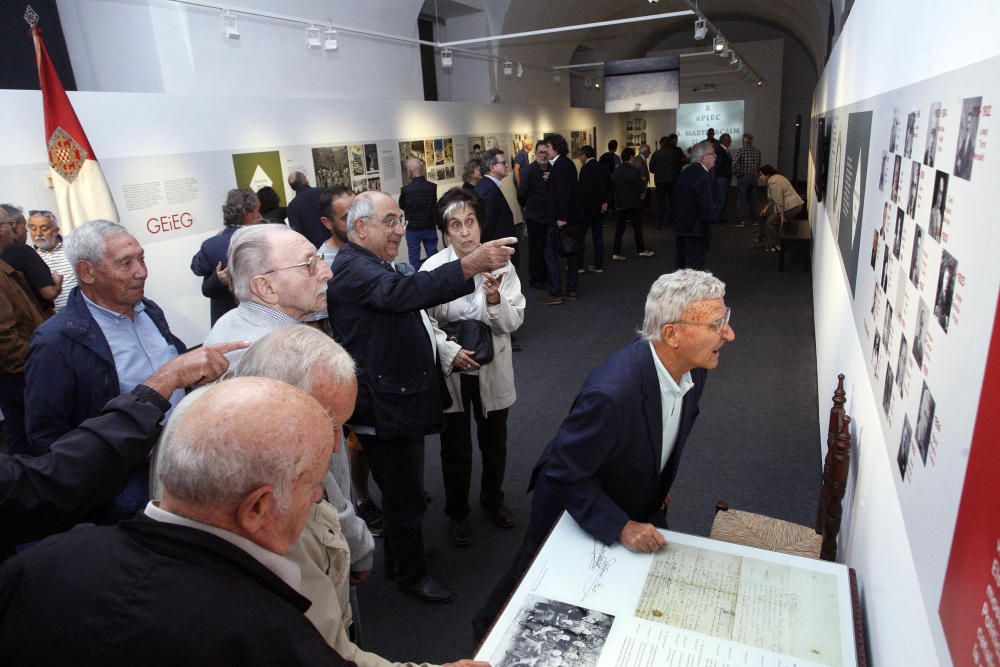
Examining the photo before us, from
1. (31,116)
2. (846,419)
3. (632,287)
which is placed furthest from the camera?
(632,287)

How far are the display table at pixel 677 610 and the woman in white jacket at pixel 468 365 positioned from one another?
4.70 feet

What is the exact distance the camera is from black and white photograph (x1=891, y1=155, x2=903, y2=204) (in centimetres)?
162

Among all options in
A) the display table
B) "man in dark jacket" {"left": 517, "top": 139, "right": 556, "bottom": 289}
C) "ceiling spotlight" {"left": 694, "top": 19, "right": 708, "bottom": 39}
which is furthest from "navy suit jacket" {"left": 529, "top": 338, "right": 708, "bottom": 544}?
"ceiling spotlight" {"left": 694, "top": 19, "right": 708, "bottom": 39}

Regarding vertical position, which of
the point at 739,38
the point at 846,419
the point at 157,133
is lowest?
the point at 846,419

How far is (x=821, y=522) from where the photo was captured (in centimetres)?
247

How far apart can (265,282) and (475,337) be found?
1.22 m

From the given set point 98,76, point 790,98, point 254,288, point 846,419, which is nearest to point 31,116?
point 98,76

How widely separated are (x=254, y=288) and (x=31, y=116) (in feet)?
14.5

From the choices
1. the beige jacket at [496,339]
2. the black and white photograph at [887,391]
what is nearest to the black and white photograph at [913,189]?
the black and white photograph at [887,391]

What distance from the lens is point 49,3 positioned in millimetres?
6250

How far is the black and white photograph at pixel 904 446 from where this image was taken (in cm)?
129

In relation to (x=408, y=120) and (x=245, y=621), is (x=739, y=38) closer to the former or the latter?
(x=408, y=120)

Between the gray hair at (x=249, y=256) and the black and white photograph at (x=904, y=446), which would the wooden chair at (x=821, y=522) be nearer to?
the black and white photograph at (x=904, y=446)

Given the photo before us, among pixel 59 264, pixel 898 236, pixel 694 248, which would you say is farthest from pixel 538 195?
pixel 898 236
